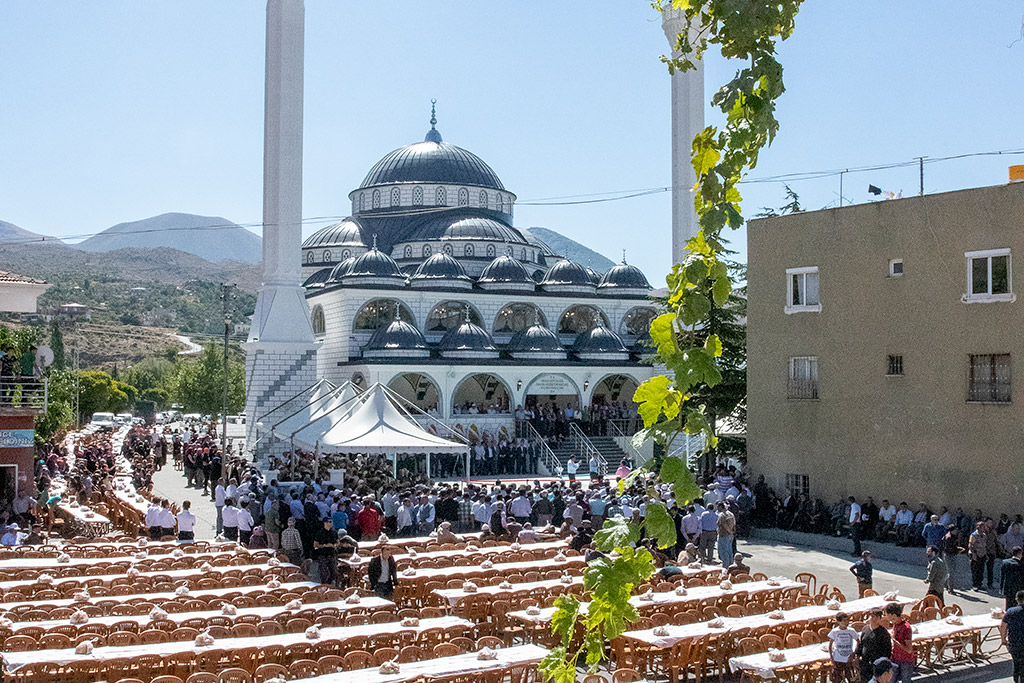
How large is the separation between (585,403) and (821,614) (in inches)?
1505

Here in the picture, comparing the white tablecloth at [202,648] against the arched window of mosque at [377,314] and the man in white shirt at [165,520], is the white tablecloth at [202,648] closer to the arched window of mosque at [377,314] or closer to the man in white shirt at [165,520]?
the man in white shirt at [165,520]

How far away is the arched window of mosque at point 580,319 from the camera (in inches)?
2272

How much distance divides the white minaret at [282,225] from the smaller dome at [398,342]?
2.93 meters

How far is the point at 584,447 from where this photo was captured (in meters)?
44.6

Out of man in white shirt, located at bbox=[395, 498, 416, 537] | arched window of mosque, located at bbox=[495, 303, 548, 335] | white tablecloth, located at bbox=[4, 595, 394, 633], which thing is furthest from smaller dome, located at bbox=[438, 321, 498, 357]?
white tablecloth, located at bbox=[4, 595, 394, 633]

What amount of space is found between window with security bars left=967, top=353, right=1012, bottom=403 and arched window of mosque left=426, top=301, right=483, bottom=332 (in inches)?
1296

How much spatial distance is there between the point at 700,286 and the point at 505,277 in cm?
5303

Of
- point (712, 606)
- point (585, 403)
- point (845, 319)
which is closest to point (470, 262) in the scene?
point (585, 403)

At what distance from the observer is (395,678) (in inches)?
393

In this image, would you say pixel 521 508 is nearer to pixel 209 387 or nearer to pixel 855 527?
pixel 855 527

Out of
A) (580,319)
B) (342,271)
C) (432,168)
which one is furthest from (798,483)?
(432,168)

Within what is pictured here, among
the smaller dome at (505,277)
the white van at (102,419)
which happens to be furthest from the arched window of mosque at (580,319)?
the white van at (102,419)

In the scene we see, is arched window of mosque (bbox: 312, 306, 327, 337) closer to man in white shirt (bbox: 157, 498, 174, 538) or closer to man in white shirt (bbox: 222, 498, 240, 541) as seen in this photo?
man in white shirt (bbox: 222, 498, 240, 541)

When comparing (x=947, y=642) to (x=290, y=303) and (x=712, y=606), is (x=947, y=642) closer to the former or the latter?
(x=712, y=606)
